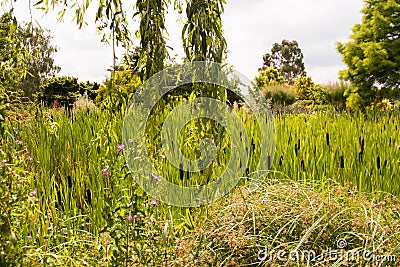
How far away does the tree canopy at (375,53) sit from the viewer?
1084 cm

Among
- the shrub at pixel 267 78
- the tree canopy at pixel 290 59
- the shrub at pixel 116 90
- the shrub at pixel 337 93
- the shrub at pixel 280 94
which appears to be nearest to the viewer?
the shrub at pixel 116 90

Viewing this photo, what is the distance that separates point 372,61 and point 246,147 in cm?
843

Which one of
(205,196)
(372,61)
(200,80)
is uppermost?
(372,61)

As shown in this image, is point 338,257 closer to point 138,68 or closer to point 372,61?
point 138,68

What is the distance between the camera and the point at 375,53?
425 inches

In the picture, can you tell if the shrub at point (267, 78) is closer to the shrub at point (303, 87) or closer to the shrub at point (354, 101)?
the shrub at point (303, 87)

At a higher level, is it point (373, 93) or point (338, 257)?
point (373, 93)

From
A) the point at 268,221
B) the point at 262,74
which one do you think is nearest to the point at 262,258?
the point at 268,221

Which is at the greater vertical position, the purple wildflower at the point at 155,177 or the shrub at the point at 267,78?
the shrub at the point at 267,78

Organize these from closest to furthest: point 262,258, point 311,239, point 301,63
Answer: point 262,258
point 311,239
point 301,63

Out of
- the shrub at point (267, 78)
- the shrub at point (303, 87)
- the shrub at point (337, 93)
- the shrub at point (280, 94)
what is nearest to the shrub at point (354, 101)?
the shrub at point (337, 93)

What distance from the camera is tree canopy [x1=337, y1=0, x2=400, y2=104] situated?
35.6 feet

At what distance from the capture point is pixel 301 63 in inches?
1368

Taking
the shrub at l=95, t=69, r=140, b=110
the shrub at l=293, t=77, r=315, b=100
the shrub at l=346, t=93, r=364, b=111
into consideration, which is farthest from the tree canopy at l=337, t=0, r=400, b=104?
the shrub at l=95, t=69, r=140, b=110
